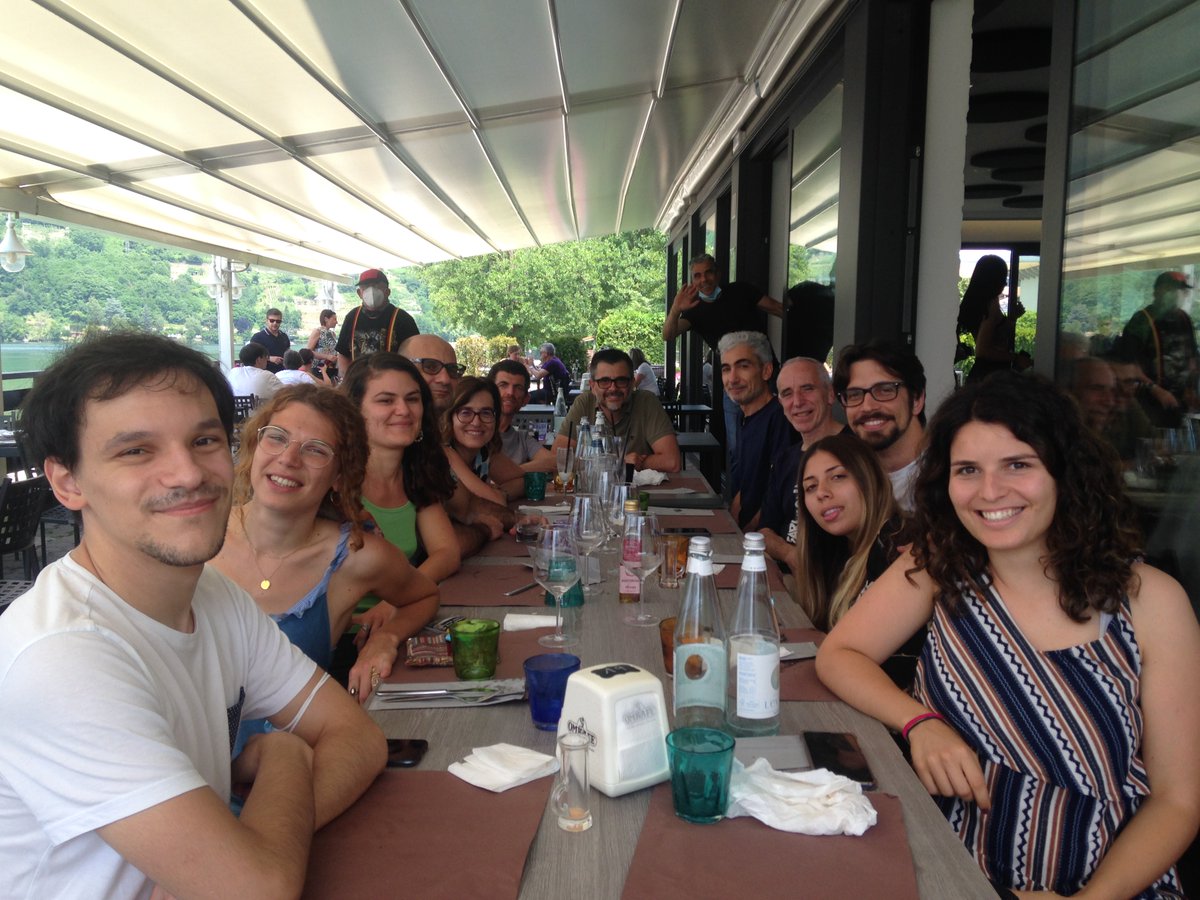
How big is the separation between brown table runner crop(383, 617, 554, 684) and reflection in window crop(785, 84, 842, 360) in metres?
3.09

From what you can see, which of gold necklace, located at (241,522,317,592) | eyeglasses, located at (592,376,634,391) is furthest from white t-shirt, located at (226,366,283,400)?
gold necklace, located at (241,522,317,592)

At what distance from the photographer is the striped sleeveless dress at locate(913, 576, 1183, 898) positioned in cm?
155

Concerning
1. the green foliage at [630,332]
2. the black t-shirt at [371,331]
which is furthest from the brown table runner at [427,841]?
the green foliage at [630,332]

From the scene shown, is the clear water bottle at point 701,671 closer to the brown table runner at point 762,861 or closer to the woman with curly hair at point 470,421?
the brown table runner at point 762,861

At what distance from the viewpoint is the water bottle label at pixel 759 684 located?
4.92ft

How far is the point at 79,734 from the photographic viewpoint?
983mm

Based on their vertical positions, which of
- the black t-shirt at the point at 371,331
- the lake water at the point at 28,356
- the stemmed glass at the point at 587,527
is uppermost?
the black t-shirt at the point at 371,331

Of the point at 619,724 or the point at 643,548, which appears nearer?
the point at 619,724

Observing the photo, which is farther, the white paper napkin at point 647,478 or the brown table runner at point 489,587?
the white paper napkin at point 647,478

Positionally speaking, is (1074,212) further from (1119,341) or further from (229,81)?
(229,81)

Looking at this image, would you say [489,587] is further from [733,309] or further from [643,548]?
[733,309]

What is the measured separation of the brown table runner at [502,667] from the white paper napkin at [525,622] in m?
0.05

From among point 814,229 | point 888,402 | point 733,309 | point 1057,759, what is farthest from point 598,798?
point 733,309

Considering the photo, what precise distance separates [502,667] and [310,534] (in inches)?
27.1
